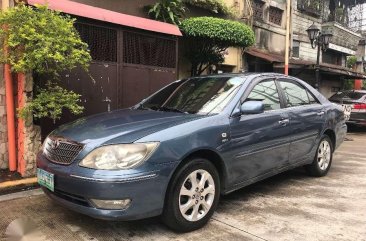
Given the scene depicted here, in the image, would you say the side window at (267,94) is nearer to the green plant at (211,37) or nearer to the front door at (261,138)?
the front door at (261,138)

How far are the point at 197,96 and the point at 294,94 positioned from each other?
5.25 ft

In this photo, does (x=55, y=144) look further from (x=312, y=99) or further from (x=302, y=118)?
(x=312, y=99)

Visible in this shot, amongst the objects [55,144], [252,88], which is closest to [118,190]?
[55,144]

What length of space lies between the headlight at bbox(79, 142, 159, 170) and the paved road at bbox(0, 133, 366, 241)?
29.5 inches

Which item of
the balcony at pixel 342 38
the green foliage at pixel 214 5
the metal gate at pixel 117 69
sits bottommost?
the metal gate at pixel 117 69

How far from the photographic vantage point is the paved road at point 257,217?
373cm

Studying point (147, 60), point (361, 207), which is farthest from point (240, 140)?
point (147, 60)

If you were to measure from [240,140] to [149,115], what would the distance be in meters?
1.02

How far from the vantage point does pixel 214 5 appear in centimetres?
1038

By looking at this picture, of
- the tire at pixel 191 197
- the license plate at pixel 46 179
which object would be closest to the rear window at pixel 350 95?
the tire at pixel 191 197

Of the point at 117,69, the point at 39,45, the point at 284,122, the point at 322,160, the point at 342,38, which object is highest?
the point at 342,38

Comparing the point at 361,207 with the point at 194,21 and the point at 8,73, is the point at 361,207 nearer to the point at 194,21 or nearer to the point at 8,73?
the point at 8,73

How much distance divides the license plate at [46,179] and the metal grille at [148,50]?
378cm

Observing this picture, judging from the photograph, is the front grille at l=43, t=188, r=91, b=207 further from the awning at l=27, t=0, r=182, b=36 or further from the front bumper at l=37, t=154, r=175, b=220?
the awning at l=27, t=0, r=182, b=36
